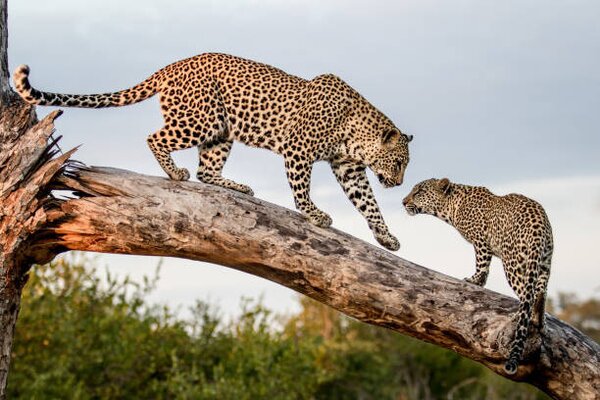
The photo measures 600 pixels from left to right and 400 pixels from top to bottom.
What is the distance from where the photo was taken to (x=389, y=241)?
9.91 meters

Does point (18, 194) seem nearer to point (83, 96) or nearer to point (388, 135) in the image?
point (83, 96)

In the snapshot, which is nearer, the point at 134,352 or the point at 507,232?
the point at 507,232

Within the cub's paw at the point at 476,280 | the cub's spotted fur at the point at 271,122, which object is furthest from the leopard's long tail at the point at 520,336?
the cub's spotted fur at the point at 271,122

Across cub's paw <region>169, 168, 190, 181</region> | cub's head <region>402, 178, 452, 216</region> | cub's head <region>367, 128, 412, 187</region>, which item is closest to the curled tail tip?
cub's paw <region>169, 168, 190, 181</region>

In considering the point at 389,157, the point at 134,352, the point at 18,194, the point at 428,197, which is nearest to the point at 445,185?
the point at 428,197

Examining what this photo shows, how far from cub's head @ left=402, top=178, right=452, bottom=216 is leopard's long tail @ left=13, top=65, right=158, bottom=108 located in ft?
9.81

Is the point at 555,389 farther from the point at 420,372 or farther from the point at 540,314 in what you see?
the point at 420,372

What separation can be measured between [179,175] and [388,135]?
7.07ft

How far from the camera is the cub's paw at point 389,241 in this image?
9.91 m

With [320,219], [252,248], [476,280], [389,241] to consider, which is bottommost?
[252,248]

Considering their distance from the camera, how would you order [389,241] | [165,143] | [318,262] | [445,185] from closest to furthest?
1. [318,262]
2. [165,143]
3. [389,241]
4. [445,185]

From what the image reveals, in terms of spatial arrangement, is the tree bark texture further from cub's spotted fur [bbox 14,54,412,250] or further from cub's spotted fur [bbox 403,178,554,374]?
cub's spotted fur [bbox 403,178,554,374]

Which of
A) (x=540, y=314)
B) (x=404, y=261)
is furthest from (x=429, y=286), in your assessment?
(x=540, y=314)

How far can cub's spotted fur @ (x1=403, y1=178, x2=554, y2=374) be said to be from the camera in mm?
8406
